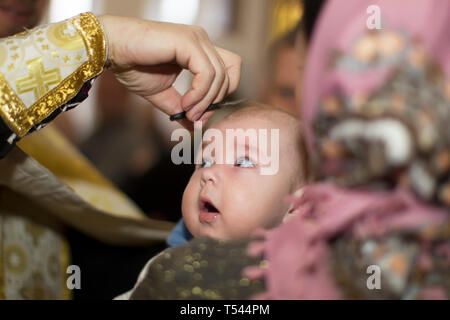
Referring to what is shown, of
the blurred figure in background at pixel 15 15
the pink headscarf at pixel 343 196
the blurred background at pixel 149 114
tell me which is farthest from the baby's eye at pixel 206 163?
the blurred figure in background at pixel 15 15

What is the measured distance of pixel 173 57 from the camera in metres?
0.68

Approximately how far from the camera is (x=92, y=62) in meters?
0.68

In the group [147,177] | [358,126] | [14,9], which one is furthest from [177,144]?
[147,177]

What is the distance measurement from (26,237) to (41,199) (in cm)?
9

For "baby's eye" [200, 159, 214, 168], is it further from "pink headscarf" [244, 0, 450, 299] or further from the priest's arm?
"pink headscarf" [244, 0, 450, 299]

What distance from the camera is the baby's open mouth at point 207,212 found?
71 centimetres

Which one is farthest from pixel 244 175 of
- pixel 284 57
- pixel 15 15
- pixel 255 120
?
pixel 284 57

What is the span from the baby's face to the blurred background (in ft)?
0.46

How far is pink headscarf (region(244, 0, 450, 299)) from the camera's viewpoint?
41cm

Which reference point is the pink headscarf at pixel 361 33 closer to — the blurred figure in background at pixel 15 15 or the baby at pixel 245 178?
the baby at pixel 245 178

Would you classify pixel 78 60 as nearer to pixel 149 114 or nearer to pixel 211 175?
pixel 211 175

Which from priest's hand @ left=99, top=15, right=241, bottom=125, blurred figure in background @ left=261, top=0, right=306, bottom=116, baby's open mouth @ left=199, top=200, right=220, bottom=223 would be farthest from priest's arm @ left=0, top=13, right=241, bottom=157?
blurred figure in background @ left=261, top=0, right=306, bottom=116

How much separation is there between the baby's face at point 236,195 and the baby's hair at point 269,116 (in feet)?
0.06

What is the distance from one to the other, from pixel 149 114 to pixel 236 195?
1697 millimetres
